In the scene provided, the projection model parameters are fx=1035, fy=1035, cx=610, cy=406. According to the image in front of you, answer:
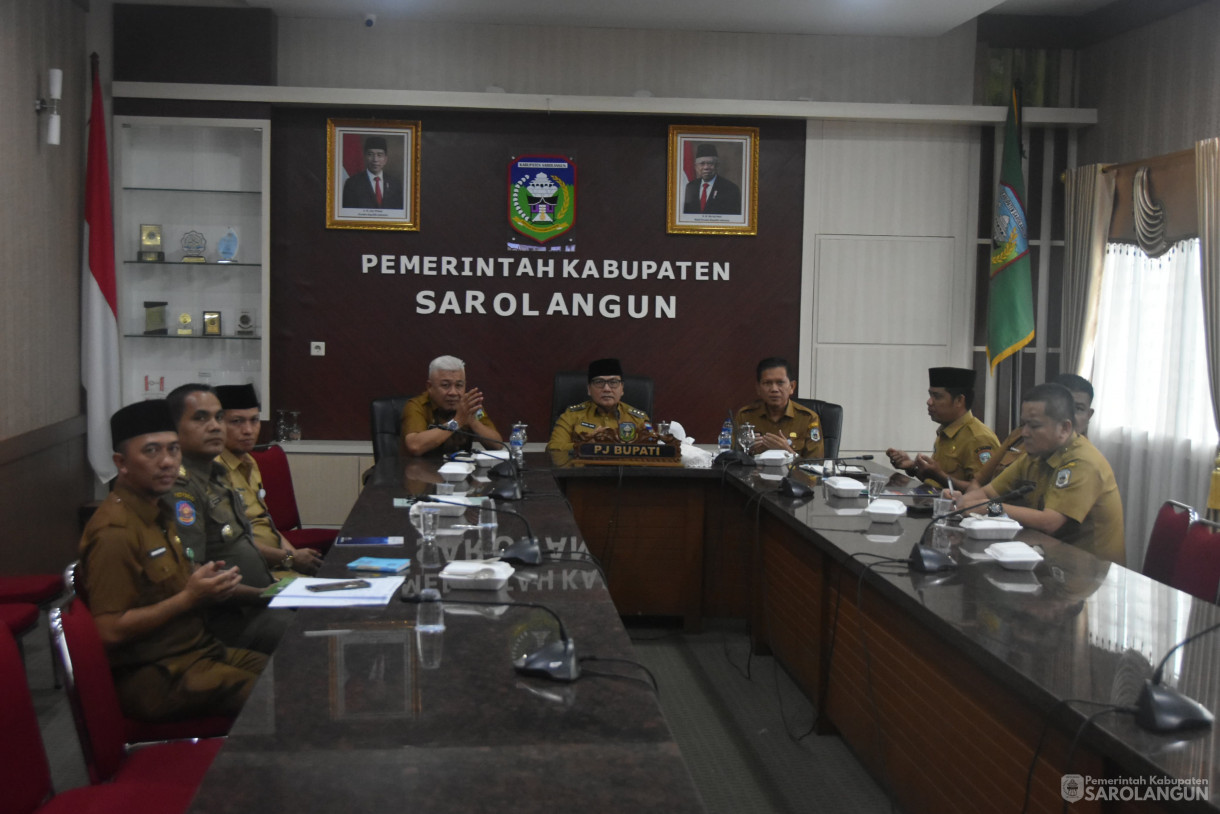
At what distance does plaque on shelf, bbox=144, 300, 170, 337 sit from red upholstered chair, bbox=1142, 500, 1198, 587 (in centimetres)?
507

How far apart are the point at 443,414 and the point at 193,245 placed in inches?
81.3

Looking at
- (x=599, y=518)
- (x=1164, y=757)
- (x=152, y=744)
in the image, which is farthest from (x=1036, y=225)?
(x=152, y=744)

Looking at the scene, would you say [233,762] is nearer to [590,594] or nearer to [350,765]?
[350,765]

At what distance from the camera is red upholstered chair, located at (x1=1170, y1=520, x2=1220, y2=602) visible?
282 cm

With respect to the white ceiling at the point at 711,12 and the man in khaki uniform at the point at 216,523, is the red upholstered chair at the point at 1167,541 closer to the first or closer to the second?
the man in khaki uniform at the point at 216,523

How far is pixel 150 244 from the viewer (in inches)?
229

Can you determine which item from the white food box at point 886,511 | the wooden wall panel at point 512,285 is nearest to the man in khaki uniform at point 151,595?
the white food box at point 886,511

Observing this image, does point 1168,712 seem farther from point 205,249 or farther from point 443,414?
point 205,249

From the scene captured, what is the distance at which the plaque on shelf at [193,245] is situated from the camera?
5.86 m

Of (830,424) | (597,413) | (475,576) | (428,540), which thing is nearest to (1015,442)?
(830,424)

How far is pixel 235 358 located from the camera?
236 inches

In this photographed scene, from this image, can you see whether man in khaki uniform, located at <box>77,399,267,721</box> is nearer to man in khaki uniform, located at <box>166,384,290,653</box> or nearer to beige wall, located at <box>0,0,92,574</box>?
man in khaki uniform, located at <box>166,384,290,653</box>

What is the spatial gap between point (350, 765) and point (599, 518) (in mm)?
3051

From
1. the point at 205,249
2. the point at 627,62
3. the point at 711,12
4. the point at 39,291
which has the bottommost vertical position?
the point at 39,291
